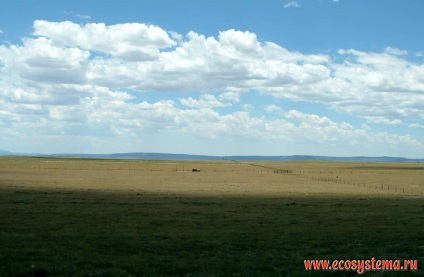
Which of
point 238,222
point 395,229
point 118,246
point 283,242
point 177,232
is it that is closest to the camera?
point 118,246

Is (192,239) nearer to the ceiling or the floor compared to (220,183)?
nearer to the ceiling

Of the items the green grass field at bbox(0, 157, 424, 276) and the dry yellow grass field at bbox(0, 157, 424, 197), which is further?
the dry yellow grass field at bbox(0, 157, 424, 197)

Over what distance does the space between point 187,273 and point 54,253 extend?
215 inches

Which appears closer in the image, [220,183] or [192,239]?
[192,239]

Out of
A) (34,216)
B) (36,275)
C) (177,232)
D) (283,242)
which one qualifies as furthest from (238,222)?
(36,275)

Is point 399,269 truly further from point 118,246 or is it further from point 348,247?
point 118,246

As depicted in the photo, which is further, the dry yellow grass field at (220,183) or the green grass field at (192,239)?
the dry yellow grass field at (220,183)

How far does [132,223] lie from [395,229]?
1429cm

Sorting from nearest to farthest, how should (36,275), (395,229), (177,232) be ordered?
(36,275) < (177,232) < (395,229)

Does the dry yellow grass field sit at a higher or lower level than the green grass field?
lower

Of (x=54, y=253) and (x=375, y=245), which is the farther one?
(x=375, y=245)

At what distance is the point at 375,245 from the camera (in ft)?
59.8

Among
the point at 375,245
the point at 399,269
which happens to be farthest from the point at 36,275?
the point at 375,245

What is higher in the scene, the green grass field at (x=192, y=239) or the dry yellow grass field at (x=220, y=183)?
the green grass field at (x=192, y=239)
